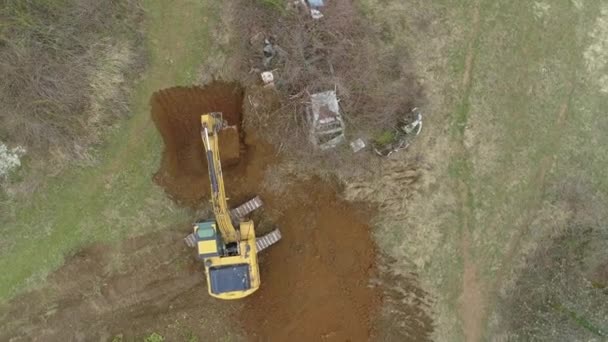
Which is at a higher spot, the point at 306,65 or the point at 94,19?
the point at 94,19

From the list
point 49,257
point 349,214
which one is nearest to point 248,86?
point 349,214

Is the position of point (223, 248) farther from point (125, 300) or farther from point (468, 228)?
point (468, 228)

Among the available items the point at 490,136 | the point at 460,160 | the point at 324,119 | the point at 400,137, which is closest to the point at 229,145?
the point at 324,119

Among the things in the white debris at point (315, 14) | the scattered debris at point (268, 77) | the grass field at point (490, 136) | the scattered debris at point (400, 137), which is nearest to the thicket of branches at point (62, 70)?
the scattered debris at point (268, 77)

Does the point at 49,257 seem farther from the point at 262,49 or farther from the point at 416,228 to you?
the point at 416,228

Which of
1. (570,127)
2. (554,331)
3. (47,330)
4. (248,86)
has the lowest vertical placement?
(554,331)
